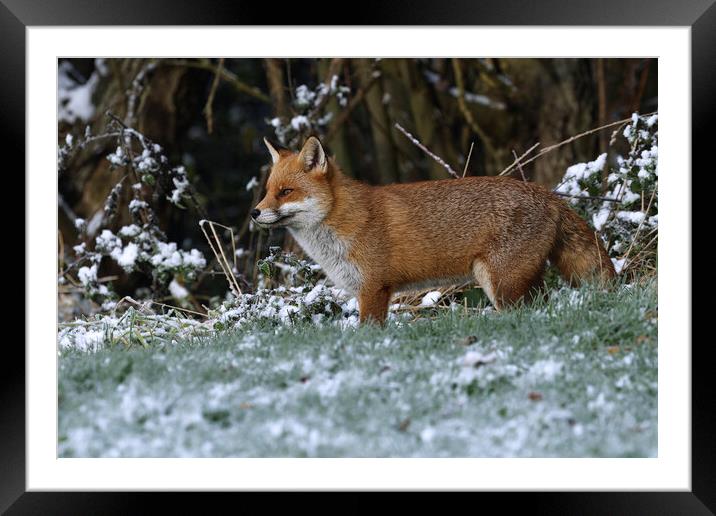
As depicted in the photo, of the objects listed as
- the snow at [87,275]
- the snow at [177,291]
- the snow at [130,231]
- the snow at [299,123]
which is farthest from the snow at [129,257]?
the snow at [299,123]

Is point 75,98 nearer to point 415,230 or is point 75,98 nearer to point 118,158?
point 118,158

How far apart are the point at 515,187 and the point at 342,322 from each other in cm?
166

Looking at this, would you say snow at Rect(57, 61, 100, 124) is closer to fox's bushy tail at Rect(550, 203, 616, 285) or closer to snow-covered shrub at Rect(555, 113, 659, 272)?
snow-covered shrub at Rect(555, 113, 659, 272)

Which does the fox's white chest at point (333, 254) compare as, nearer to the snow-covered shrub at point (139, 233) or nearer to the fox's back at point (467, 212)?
the fox's back at point (467, 212)

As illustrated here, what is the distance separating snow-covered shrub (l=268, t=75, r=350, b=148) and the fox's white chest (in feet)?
8.84

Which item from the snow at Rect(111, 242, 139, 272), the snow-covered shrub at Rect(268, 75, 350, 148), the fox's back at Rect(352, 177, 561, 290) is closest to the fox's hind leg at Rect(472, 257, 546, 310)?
the fox's back at Rect(352, 177, 561, 290)

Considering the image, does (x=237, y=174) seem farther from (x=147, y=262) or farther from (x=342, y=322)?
(x=342, y=322)

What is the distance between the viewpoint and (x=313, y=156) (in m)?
6.21

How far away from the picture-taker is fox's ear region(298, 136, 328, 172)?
20.2 feet

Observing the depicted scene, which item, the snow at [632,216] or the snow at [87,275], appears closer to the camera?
the snow at [632,216]

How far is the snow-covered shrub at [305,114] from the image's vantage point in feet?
29.4

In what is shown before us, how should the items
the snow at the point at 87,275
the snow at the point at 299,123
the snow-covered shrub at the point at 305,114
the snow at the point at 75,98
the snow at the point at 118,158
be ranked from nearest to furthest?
the snow at the point at 87,275
the snow at the point at 118,158
the snow at the point at 299,123
the snow-covered shrub at the point at 305,114
the snow at the point at 75,98

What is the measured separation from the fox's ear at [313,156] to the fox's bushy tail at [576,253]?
1854 millimetres

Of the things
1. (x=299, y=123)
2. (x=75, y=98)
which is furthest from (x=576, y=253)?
(x=75, y=98)
